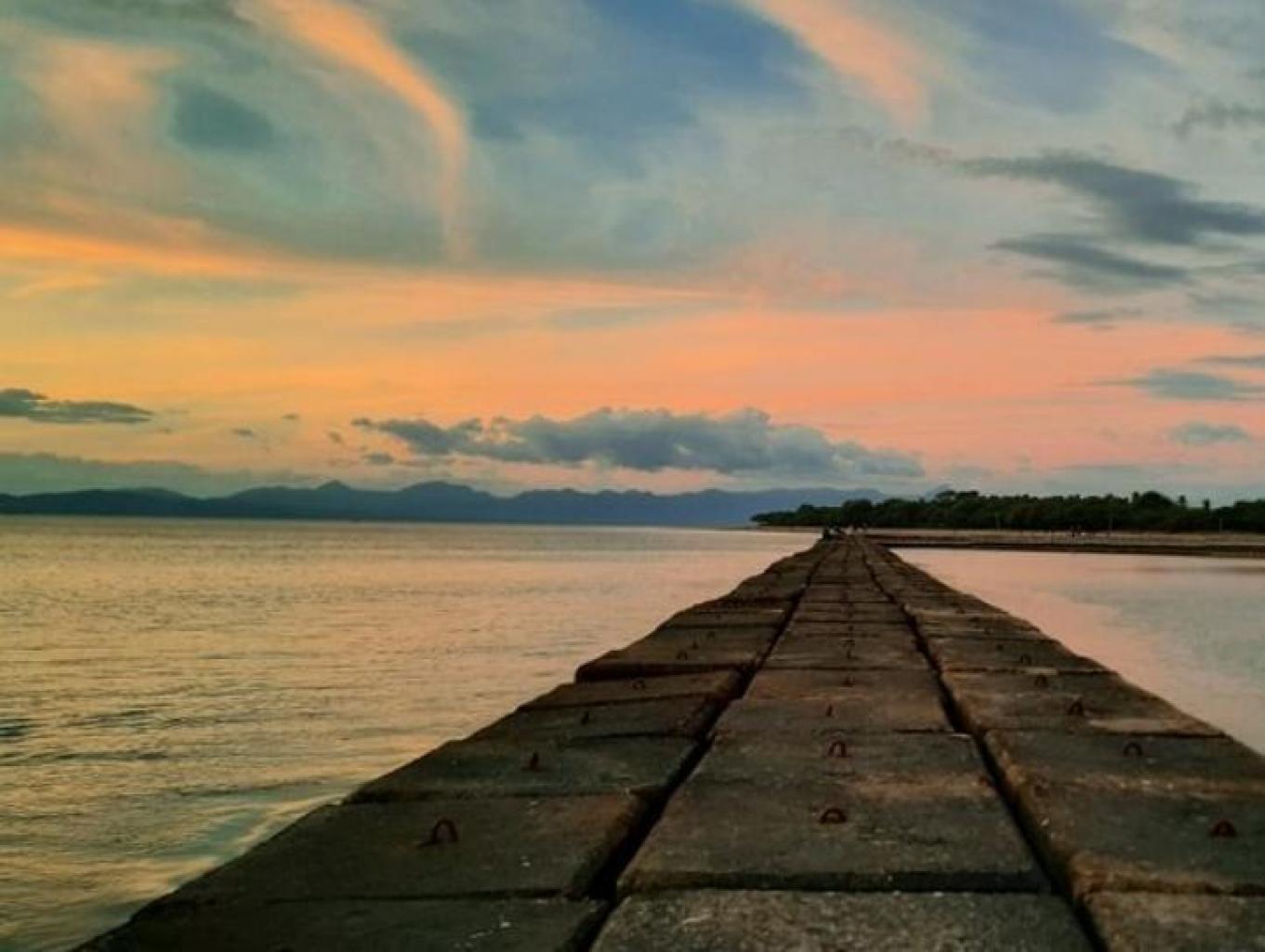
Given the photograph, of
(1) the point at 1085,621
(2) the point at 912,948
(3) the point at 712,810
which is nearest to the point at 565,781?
(3) the point at 712,810

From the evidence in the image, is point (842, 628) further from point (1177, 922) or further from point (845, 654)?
point (1177, 922)

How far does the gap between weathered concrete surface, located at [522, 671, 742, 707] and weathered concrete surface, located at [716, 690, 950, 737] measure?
47cm

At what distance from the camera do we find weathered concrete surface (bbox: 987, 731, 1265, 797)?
151 inches

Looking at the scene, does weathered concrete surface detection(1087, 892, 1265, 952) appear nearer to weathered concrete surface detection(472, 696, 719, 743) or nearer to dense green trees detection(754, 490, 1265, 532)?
weathered concrete surface detection(472, 696, 719, 743)

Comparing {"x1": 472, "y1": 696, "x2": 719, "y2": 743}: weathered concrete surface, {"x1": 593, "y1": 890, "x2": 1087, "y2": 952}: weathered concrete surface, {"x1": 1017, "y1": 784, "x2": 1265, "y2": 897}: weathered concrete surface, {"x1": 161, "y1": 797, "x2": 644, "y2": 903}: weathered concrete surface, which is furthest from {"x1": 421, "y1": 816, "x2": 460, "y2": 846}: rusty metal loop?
{"x1": 472, "y1": 696, "x2": 719, "y2": 743}: weathered concrete surface

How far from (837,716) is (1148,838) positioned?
2.20 meters

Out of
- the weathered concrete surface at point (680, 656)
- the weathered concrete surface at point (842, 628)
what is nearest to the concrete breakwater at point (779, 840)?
the weathered concrete surface at point (680, 656)

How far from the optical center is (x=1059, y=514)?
374ft

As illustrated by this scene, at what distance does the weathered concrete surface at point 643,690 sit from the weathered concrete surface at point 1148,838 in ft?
8.25

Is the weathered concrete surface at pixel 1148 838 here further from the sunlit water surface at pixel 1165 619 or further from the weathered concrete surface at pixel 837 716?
the sunlit water surface at pixel 1165 619

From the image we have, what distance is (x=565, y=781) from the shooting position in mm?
3951

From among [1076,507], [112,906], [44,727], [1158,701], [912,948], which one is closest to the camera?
[912,948]

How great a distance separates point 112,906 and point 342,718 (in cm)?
511

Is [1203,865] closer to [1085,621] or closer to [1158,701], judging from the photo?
[1158,701]
